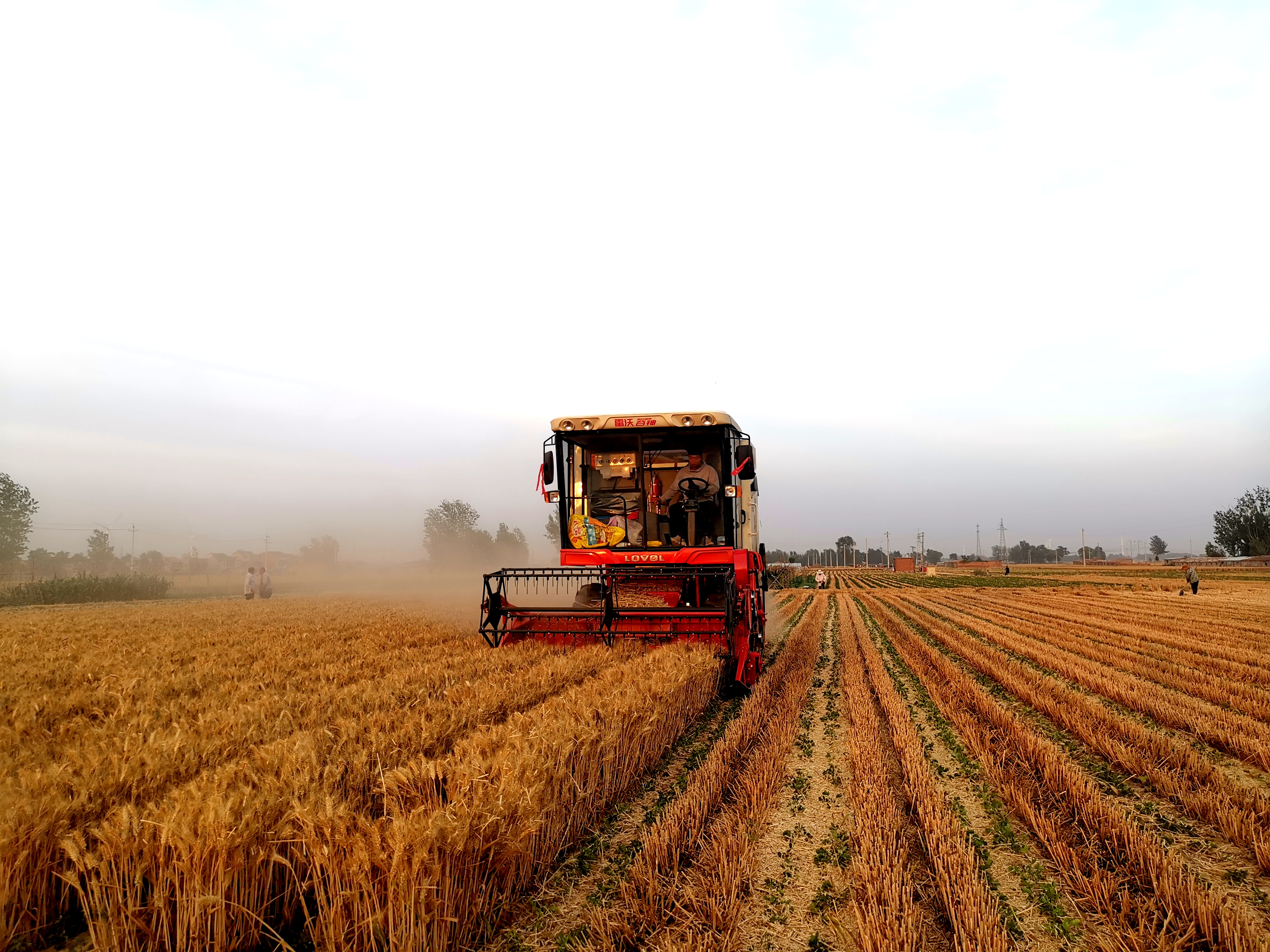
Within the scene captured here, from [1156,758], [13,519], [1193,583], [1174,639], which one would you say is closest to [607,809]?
[1156,758]

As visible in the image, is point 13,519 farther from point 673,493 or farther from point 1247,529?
point 1247,529

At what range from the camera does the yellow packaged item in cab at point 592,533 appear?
30.5 ft

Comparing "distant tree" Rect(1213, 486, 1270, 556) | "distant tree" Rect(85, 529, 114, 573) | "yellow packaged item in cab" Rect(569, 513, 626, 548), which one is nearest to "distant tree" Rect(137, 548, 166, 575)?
"distant tree" Rect(85, 529, 114, 573)

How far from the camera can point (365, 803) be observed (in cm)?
338

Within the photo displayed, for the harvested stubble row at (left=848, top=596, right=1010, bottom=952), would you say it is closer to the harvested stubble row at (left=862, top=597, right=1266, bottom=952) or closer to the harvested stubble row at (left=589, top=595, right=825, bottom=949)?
the harvested stubble row at (left=862, top=597, right=1266, bottom=952)

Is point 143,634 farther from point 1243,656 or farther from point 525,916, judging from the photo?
point 1243,656

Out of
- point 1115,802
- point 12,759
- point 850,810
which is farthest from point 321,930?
point 1115,802

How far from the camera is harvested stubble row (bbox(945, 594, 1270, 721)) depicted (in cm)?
764

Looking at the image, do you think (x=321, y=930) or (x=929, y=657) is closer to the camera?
(x=321, y=930)

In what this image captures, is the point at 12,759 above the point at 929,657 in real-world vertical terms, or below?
above

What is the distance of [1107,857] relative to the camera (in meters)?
3.65

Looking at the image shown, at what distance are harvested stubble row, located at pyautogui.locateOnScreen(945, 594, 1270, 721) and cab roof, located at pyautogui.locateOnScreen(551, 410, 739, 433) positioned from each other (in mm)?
6577

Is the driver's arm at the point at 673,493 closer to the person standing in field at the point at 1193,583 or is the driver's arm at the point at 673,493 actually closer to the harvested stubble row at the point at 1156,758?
the harvested stubble row at the point at 1156,758

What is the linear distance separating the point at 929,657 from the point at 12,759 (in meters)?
11.4
